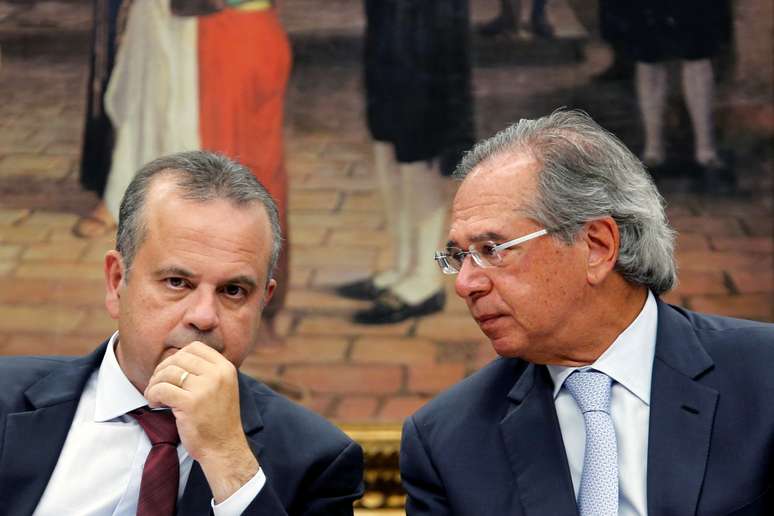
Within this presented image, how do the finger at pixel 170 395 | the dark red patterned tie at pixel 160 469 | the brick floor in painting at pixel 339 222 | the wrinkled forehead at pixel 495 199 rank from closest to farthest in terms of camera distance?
1. the finger at pixel 170 395
2. the dark red patterned tie at pixel 160 469
3. the wrinkled forehead at pixel 495 199
4. the brick floor in painting at pixel 339 222

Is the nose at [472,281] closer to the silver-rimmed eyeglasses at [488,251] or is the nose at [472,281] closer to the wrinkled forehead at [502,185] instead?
the silver-rimmed eyeglasses at [488,251]

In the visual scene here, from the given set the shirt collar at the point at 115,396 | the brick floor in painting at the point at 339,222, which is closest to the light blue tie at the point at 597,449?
the shirt collar at the point at 115,396

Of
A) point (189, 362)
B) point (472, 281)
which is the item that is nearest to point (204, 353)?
point (189, 362)

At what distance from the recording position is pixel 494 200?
2.57 m

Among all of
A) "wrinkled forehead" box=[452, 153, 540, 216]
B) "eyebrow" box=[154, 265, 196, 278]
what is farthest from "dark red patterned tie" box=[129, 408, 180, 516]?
"wrinkled forehead" box=[452, 153, 540, 216]

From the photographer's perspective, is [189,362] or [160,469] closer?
[189,362]

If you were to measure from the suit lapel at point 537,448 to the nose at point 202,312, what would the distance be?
73 centimetres

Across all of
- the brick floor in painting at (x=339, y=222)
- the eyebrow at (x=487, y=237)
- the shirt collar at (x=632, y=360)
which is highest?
the eyebrow at (x=487, y=237)

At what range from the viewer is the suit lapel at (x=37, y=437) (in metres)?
2.49

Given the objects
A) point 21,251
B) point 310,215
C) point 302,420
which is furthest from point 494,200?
point 21,251

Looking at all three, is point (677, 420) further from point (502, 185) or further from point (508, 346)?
point (502, 185)

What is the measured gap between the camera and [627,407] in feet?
8.41

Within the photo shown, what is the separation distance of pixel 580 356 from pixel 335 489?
0.65 m

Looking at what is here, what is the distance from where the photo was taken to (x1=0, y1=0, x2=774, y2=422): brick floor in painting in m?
4.52
